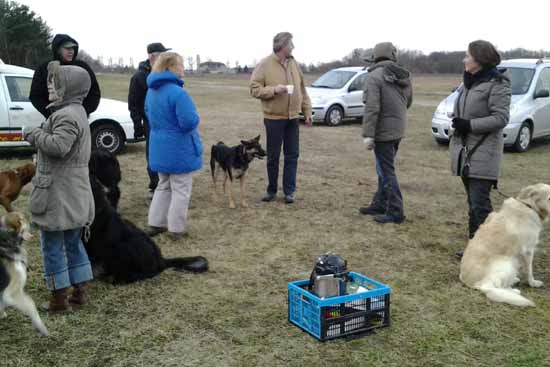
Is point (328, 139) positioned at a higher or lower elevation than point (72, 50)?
lower

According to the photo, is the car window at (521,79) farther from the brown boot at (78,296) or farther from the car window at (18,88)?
the brown boot at (78,296)

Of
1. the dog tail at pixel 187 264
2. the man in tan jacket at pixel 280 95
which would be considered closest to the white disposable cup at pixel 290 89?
the man in tan jacket at pixel 280 95

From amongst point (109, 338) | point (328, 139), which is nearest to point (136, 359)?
point (109, 338)

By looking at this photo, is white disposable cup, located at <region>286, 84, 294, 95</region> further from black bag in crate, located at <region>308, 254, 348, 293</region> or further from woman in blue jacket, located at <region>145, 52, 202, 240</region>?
black bag in crate, located at <region>308, 254, 348, 293</region>

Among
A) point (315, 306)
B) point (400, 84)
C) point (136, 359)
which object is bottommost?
point (136, 359)

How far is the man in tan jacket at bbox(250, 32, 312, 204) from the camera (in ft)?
22.0

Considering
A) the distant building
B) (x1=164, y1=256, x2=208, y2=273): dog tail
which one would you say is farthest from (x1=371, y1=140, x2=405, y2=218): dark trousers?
the distant building

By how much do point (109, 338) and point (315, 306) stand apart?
1.38 meters

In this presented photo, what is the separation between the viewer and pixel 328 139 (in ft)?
43.8

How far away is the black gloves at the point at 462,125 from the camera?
195 inches

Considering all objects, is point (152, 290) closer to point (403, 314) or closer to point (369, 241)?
point (403, 314)

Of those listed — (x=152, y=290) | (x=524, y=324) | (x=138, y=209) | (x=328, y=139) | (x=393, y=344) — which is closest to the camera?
(x=393, y=344)

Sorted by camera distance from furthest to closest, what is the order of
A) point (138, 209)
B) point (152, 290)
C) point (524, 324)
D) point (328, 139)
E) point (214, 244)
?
1. point (328, 139)
2. point (138, 209)
3. point (214, 244)
4. point (152, 290)
5. point (524, 324)

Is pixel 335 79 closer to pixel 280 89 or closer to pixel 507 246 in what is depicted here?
pixel 280 89
